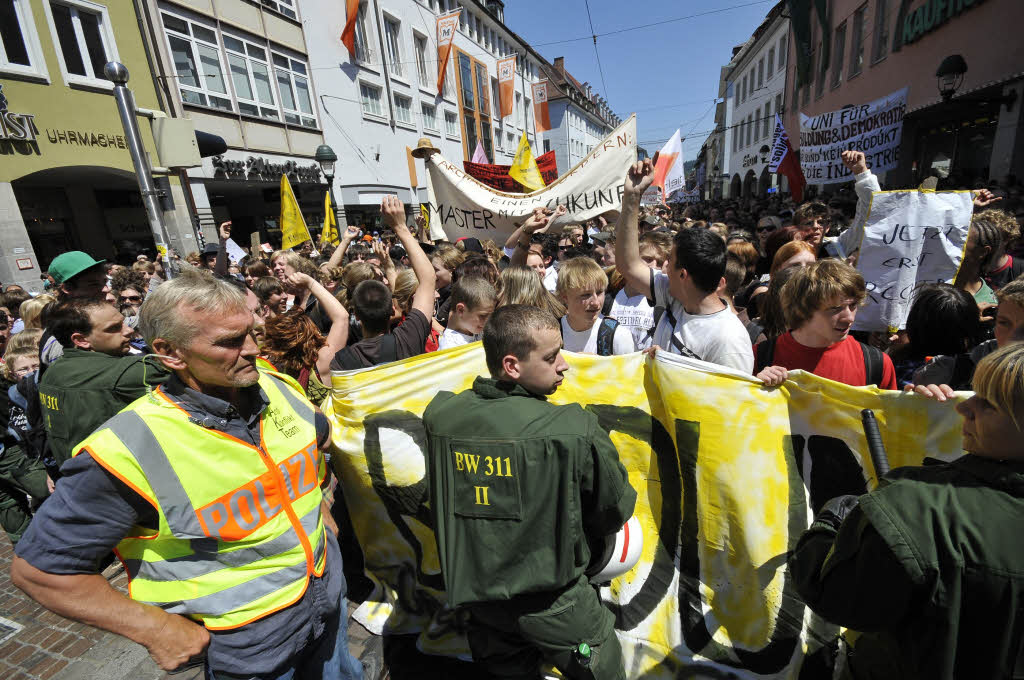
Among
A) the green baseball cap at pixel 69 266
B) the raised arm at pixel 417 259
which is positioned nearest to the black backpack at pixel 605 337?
the raised arm at pixel 417 259

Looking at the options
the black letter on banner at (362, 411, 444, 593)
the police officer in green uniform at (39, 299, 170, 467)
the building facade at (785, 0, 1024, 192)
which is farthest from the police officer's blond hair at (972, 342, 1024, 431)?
the building facade at (785, 0, 1024, 192)

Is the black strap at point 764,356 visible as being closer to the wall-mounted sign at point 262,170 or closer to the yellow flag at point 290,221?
the yellow flag at point 290,221

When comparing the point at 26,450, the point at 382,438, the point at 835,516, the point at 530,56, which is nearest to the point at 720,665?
the point at 835,516

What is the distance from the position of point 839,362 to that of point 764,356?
0.41 metres

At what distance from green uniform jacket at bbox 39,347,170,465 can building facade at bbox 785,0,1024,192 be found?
451 inches

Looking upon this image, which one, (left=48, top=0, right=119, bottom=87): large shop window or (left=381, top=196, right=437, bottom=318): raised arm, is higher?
(left=48, top=0, right=119, bottom=87): large shop window

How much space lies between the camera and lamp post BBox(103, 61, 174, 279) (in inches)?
200

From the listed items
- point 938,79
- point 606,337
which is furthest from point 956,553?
point 938,79

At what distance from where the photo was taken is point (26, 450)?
3.59m

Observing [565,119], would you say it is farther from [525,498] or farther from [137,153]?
[525,498]

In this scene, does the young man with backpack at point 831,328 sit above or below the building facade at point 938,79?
below

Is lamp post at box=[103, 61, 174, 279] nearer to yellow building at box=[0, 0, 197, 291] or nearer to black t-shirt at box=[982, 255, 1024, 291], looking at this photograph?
yellow building at box=[0, 0, 197, 291]

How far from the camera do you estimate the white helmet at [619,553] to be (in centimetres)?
193

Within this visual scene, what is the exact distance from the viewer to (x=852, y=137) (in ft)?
21.9
